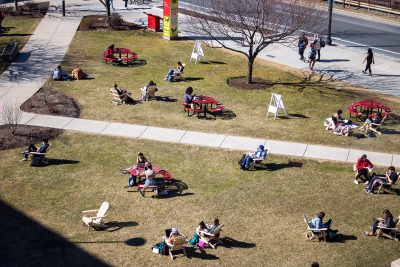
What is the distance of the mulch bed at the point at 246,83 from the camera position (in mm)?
36478

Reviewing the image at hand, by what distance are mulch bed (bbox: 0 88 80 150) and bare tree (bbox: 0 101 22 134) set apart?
6.6 inches

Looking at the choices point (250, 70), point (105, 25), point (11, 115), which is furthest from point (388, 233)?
point (105, 25)

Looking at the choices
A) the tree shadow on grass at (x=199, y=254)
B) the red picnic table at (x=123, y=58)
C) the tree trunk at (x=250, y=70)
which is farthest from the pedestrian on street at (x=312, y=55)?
the tree shadow on grass at (x=199, y=254)

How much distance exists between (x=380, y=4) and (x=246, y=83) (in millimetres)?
23085

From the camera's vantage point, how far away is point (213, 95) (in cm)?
3506

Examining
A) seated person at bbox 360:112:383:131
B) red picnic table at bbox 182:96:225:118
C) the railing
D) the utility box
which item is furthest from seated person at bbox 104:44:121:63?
the railing

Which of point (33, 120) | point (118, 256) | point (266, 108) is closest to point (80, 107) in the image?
point (33, 120)

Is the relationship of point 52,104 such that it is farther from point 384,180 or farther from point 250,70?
point 384,180

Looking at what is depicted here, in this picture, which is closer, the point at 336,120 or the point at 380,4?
the point at 336,120

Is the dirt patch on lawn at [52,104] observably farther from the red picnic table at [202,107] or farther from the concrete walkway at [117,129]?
the red picnic table at [202,107]

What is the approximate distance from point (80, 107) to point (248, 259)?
51.1ft

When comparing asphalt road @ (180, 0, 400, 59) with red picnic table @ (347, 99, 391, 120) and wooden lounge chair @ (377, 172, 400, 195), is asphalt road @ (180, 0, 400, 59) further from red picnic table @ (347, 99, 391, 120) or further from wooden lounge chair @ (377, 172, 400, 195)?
wooden lounge chair @ (377, 172, 400, 195)

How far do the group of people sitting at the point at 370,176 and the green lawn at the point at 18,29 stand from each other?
1034 inches

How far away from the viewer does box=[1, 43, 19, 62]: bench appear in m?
40.6
